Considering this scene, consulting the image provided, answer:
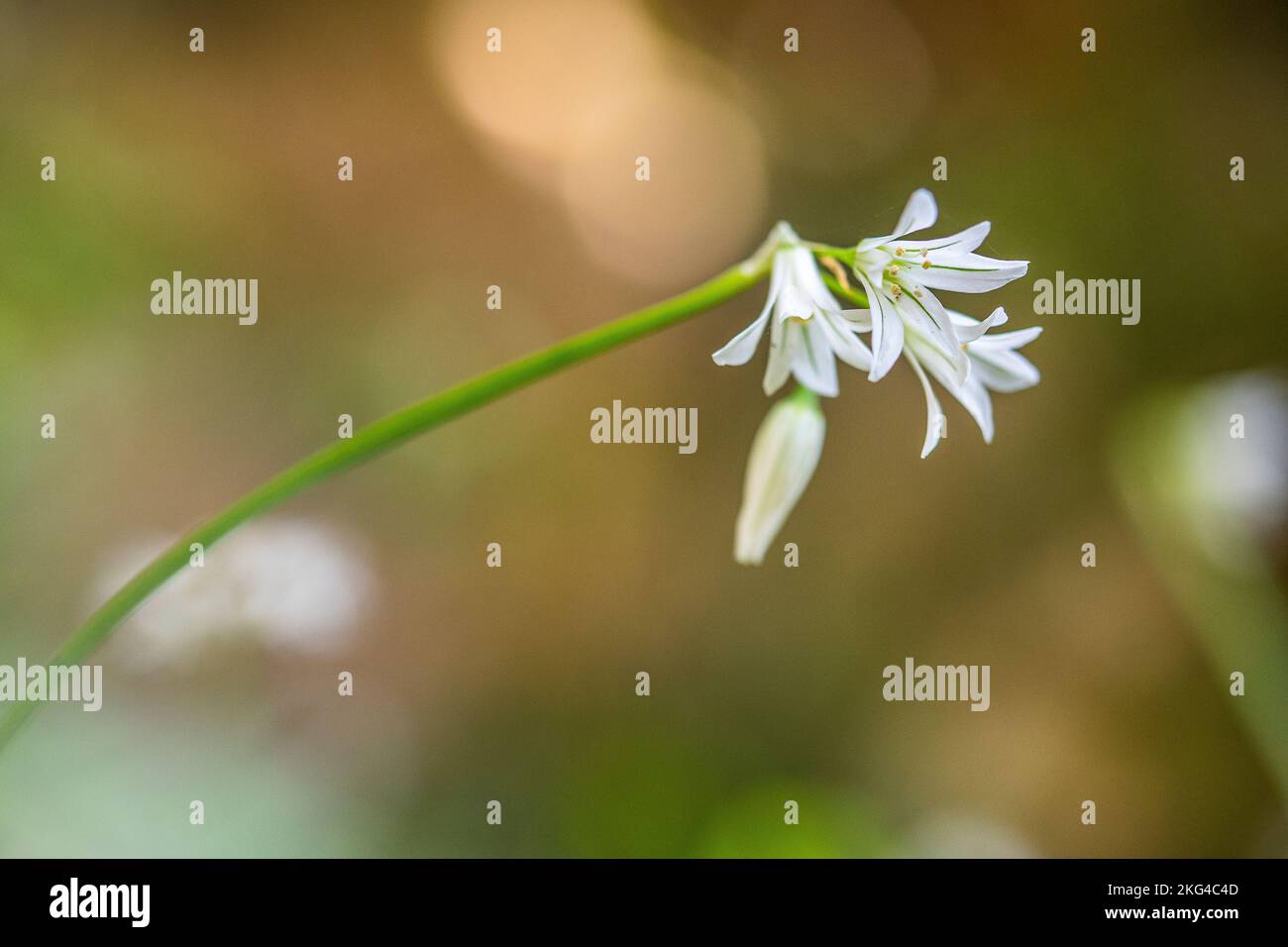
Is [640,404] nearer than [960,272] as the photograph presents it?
No

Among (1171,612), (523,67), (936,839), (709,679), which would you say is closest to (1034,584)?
(1171,612)

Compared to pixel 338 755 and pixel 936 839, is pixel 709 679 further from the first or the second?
pixel 338 755

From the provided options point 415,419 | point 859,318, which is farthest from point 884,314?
point 415,419

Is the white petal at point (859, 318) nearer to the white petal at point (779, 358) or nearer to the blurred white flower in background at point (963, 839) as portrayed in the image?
the white petal at point (779, 358)

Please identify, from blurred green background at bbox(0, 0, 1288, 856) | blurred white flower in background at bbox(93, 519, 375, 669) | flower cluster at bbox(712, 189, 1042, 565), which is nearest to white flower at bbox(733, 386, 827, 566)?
flower cluster at bbox(712, 189, 1042, 565)

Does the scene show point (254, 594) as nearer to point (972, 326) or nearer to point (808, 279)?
point (808, 279)

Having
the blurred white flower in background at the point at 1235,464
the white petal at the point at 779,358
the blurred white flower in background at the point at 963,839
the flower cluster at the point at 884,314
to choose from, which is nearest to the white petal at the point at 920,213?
the flower cluster at the point at 884,314
